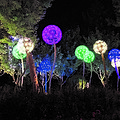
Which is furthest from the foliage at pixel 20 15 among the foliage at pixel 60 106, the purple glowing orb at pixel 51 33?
the foliage at pixel 60 106

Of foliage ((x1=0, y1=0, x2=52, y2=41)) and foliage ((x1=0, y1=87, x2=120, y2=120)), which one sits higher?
foliage ((x1=0, y1=0, x2=52, y2=41))

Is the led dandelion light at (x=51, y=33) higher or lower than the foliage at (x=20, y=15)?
lower

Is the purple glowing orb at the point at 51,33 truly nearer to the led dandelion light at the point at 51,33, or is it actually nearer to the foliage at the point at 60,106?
the led dandelion light at the point at 51,33

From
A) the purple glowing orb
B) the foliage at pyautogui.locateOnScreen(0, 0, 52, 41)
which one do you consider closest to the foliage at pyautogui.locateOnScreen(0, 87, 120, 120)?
the purple glowing orb

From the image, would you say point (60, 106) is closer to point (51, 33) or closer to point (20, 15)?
point (51, 33)

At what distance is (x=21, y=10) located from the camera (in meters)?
8.20

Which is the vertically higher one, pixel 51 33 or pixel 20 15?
pixel 20 15

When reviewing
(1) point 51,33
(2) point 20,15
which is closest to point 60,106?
(1) point 51,33

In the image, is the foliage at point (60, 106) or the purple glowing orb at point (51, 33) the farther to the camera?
the purple glowing orb at point (51, 33)

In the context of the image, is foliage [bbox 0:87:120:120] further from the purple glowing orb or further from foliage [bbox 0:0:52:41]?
foliage [bbox 0:0:52:41]

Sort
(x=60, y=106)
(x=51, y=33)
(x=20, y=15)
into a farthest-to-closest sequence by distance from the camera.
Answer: (x=20, y=15)
(x=51, y=33)
(x=60, y=106)

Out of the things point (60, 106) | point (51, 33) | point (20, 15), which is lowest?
point (60, 106)

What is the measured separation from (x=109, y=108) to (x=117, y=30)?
1375 cm

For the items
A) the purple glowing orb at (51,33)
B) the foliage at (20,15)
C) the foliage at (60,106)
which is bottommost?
the foliage at (60,106)
